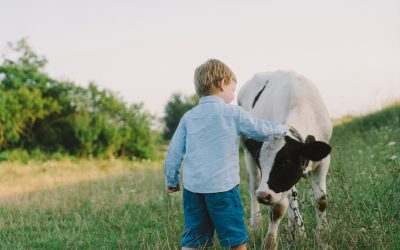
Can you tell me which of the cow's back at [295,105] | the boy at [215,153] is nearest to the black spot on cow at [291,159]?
the boy at [215,153]

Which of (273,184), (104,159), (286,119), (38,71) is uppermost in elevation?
(38,71)

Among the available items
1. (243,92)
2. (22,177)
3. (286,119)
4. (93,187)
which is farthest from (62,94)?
(286,119)

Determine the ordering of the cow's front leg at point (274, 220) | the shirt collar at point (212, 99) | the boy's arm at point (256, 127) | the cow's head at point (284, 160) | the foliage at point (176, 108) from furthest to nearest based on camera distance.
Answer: the foliage at point (176, 108) → the cow's front leg at point (274, 220) → the cow's head at point (284, 160) → the shirt collar at point (212, 99) → the boy's arm at point (256, 127)

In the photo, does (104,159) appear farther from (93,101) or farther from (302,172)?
(302,172)

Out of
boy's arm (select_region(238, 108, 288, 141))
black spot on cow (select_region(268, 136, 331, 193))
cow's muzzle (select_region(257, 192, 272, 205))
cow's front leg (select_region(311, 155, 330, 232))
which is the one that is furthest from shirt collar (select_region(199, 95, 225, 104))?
cow's front leg (select_region(311, 155, 330, 232))

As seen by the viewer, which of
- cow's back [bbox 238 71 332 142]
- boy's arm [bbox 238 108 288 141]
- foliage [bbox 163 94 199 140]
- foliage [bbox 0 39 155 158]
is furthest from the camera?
foliage [bbox 163 94 199 140]

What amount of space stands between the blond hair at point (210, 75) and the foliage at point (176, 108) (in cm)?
3551

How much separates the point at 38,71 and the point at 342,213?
57.8 feet

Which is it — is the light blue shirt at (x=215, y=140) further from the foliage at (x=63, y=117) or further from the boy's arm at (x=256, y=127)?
the foliage at (x=63, y=117)

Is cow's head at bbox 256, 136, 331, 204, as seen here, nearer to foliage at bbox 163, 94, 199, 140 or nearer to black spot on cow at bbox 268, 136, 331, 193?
black spot on cow at bbox 268, 136, 331, 193

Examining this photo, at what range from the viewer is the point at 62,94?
20.0 meters

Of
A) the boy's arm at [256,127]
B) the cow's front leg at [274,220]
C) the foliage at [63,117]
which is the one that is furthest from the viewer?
the foliage at [63,117]

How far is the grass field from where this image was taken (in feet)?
15.2

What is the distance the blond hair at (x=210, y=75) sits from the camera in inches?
163
